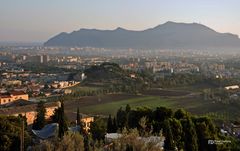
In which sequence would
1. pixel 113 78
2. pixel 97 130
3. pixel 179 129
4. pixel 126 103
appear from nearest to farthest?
pixel 179 129, pixel 97 130, pixel 126 103, pixel 113 78

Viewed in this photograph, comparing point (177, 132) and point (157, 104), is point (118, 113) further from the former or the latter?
point (157, 104)

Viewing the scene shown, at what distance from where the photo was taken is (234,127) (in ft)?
76.6

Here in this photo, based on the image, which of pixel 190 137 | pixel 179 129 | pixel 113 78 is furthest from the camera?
pixel 113 78

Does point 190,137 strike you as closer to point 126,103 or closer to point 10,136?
point 10,136

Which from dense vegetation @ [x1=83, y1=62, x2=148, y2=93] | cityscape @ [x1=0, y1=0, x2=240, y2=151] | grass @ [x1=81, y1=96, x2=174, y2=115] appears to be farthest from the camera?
dense vegetation @ [x1=83, y1=62, x2=148, y2=93]

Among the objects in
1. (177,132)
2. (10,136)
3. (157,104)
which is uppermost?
(177,132)

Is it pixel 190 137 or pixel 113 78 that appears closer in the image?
pixel 190 137

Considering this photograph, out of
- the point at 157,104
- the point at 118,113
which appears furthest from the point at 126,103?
the point at 118,113

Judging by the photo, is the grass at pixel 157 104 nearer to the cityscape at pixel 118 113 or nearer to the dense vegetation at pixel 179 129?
the cityscape at pixel 118 113

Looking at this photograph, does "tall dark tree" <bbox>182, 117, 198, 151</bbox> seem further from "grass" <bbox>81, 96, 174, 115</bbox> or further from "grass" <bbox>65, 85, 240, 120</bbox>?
"grass" <bbox>81, 96, 174, 115</bbox>

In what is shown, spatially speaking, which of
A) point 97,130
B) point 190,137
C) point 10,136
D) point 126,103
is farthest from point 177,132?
point 126,103

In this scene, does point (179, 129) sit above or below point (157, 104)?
above

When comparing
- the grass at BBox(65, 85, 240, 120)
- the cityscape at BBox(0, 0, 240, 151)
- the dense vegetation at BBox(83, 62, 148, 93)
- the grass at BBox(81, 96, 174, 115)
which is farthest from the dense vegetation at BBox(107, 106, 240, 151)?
the dense vegetation at BBox(83, 62, 148, 93)

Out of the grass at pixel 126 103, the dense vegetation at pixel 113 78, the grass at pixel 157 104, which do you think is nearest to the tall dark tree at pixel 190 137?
the grass at pixel 157 104
